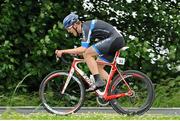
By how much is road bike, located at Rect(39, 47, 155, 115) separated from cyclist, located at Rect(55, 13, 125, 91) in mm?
127

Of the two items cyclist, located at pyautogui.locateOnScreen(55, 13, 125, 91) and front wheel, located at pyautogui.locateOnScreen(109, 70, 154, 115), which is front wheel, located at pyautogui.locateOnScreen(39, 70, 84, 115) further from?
front wheel, located at pyautogui.locateOnScreen(109, 70, 154, 115)

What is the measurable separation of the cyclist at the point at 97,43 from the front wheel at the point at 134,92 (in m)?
0.25

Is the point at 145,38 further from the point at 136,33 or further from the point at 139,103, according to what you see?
the point at 139,103

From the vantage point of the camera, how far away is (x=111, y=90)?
9.82m

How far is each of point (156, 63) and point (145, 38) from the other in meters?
0.70

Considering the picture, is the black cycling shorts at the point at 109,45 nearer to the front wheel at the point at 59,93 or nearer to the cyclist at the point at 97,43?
the cyclist at the point at 97,43

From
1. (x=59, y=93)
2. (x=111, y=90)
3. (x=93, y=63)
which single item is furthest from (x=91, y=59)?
(x=59, y=93)

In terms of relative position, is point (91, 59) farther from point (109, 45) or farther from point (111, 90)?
point (111, 90)

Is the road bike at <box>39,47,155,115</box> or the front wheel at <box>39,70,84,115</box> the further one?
the front wheel at <box>39,70,84,115</box>

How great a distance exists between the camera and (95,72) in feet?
31.7

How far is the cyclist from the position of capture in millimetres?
9664

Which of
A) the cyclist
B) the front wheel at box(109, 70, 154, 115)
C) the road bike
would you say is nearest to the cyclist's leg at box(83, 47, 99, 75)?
the cyclist

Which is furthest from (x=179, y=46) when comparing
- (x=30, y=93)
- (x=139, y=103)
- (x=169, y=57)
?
(x=139, y=103)

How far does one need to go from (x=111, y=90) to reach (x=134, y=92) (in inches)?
13.6
